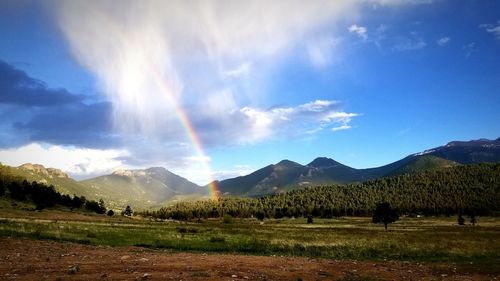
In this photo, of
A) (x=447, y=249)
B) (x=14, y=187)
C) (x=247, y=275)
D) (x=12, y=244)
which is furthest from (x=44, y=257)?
(x=14, y=187)

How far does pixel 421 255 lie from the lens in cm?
3856

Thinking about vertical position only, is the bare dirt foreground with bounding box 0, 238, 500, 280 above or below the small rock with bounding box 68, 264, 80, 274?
below

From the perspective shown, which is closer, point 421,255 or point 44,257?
point 44,257

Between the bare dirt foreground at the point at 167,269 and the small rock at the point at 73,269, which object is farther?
the small rock at the point at 73,269

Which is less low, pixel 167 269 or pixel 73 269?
pixel 73 269

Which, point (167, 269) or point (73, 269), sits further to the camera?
point (167, 269)

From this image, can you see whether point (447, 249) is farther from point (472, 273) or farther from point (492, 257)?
point (472, 273)

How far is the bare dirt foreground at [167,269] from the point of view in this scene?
60.1 feet

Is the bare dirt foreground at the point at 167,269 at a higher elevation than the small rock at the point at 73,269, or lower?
lower

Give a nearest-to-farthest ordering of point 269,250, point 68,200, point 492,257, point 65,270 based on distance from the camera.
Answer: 1. point 65,270
2. point 492,257
3. point 269,250
4. point 68,200

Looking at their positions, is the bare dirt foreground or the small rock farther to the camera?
the small rock

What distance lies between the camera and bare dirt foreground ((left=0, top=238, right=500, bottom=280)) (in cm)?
1833

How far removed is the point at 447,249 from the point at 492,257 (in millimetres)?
4127

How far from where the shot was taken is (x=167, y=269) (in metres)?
20.9
